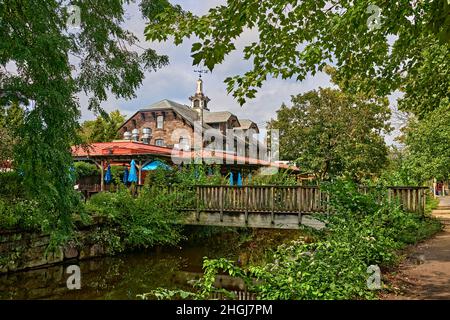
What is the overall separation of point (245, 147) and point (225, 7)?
129 feet

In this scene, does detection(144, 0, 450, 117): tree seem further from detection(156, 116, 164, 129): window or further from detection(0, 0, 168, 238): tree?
detection(156, 116, 164, 129): window

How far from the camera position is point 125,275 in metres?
11.1

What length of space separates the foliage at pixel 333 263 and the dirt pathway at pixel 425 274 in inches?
14.3

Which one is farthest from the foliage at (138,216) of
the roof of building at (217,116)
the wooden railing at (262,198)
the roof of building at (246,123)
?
the roof of building at (246,123)

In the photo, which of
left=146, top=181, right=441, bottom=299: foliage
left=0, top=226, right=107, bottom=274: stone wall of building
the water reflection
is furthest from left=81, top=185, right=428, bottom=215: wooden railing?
left=0, top=226, right=107, bottom=274: stone wall of building

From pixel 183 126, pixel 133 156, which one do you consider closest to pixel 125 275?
pixel 133 156

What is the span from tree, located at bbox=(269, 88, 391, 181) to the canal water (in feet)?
30.3

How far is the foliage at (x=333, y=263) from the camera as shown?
15.1 ft

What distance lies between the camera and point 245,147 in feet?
145

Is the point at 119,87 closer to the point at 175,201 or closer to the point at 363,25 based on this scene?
the point at 363,25

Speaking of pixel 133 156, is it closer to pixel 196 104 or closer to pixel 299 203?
pixel 299 203

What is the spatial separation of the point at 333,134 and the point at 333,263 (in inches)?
751

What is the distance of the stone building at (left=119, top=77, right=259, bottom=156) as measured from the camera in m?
37.2
